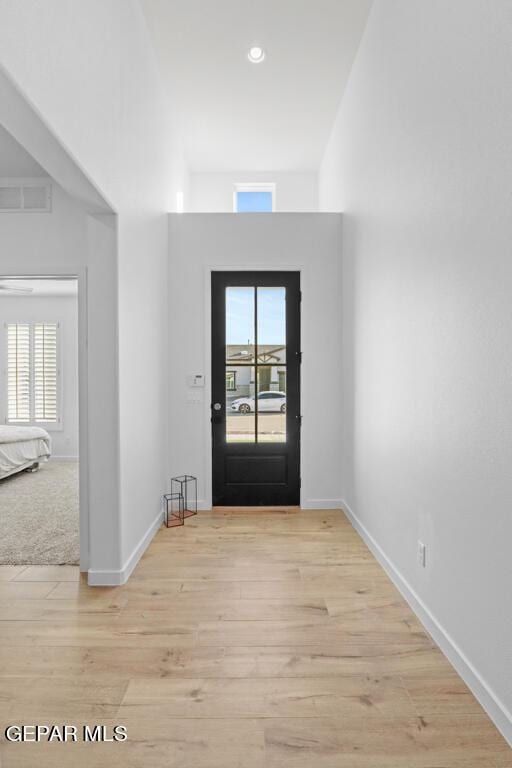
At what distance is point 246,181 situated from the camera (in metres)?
5.73

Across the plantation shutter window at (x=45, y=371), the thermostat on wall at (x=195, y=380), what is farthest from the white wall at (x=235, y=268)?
the plantation shutter window at (x=45, y=371)

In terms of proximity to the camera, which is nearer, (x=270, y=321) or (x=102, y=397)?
(x=102, y=397)

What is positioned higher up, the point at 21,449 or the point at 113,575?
the point at 21,449

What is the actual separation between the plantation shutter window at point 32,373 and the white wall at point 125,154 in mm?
3747

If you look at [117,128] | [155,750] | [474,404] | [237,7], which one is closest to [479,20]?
[474,404]

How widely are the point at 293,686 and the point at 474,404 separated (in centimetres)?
128

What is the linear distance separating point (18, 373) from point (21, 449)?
1.64m

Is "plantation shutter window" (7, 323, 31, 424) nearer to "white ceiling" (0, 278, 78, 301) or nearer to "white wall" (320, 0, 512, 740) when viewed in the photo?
"white ceiling" (0, 278, 78, 301)

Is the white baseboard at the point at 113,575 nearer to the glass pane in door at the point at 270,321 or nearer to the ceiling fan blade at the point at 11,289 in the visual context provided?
the glass pane in door at the point at 270,321

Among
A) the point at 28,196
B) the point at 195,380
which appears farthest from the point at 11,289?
the point at 195,380

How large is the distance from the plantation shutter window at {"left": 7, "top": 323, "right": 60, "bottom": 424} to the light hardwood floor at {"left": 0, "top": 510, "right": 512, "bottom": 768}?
15.0 feet

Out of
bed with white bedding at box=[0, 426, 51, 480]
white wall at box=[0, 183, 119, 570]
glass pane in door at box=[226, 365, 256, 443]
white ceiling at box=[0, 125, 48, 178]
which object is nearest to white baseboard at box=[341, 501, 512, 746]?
white wall at box=[0, 183, 119, 570]

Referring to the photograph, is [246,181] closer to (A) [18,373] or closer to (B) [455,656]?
(A) [18,373]

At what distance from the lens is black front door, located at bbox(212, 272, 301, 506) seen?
4281mm
